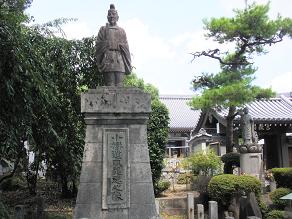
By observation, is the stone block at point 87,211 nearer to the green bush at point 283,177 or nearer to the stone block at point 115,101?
the stone block at point 115,101

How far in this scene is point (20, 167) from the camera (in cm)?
1343

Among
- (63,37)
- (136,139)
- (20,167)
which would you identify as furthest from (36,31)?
(136,139)

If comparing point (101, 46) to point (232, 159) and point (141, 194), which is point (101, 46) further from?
point (232, 159)

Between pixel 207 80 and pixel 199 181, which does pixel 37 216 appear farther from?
pixel 207 80

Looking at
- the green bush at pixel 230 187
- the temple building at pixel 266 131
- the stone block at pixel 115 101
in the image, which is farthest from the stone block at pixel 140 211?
the temple building at pixel 266 131

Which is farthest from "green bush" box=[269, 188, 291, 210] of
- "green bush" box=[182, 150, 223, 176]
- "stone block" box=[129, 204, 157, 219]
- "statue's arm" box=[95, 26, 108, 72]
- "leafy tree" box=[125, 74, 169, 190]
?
"statue's arm" box=[95, 26, 108, 72]

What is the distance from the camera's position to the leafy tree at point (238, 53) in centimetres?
1591

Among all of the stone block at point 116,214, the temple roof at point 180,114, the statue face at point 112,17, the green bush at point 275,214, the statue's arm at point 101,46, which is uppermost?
the temple roof at point 180,114

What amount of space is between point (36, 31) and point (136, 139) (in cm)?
598

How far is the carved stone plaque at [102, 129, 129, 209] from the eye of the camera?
6.82m

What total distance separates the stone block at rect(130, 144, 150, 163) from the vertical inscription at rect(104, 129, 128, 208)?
0.11 m

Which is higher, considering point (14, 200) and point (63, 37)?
point (63, 37)

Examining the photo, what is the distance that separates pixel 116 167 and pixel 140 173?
0.43 m

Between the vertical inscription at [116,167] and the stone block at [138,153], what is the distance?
0.11 metres
